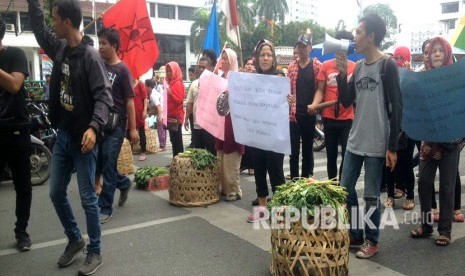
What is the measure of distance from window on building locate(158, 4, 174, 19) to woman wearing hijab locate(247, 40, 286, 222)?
50616 millimetres

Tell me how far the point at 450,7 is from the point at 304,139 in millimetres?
86413

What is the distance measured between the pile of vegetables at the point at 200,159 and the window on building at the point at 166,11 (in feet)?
164

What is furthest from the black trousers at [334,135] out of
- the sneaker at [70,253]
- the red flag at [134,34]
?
the sneaker at [70,253]

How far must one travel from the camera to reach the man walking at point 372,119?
336cm

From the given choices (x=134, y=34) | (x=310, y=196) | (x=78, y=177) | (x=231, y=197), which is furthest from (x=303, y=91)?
(x=78, y=177)

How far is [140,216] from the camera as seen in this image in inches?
191

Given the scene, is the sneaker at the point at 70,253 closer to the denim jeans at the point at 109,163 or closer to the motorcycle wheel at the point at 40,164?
the denim jeans at the point at 109,163

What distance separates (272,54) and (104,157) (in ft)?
6.30

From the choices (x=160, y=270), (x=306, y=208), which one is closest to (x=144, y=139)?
(x=160, y=270)

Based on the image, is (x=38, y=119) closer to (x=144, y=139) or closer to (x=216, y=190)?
(x=144, y=139)

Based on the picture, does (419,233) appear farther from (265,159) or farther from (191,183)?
(191,183)

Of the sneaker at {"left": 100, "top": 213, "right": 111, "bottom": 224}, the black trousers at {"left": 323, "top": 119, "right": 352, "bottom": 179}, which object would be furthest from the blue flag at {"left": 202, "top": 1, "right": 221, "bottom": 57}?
the sneaker at {"left": 100, "top": 213, "right": 111, "bottom": 224}

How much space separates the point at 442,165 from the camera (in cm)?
383

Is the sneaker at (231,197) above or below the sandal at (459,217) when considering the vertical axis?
below
